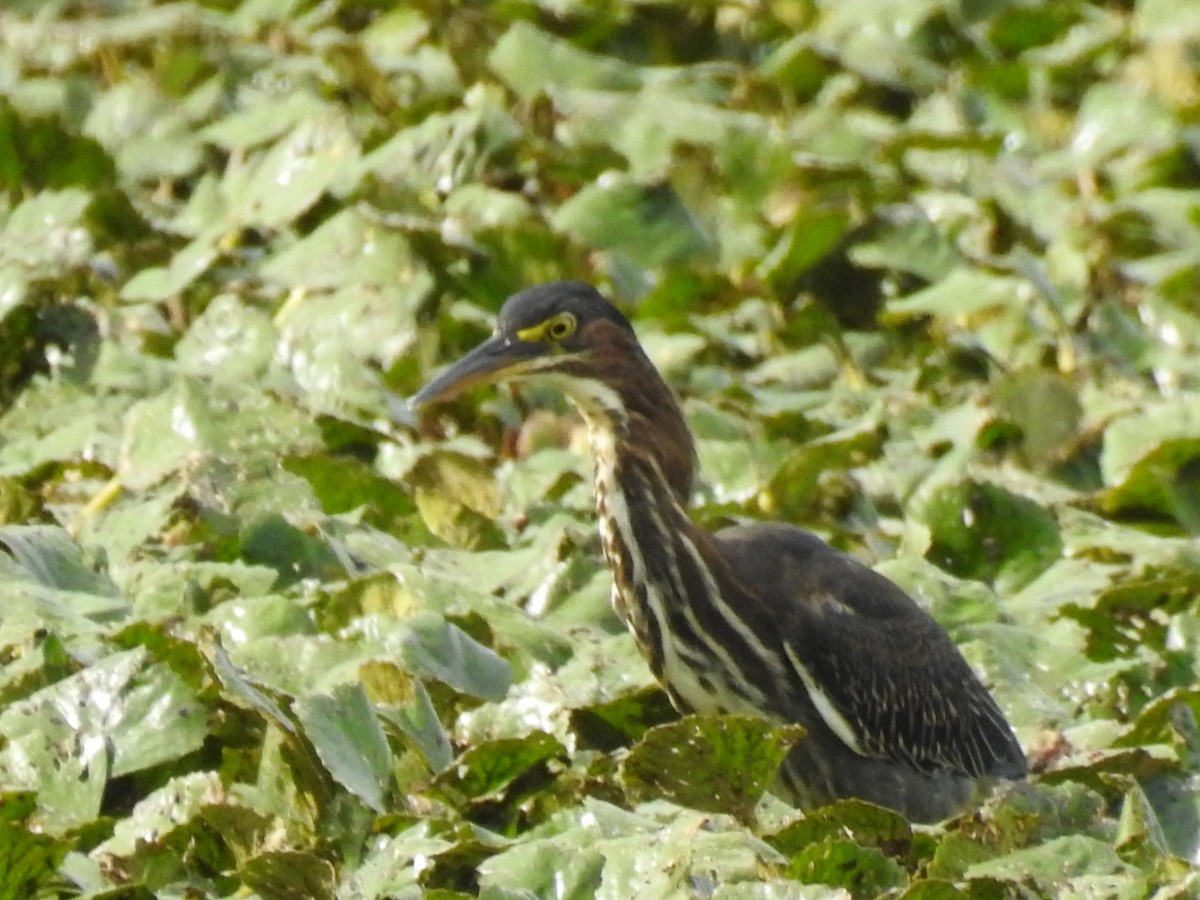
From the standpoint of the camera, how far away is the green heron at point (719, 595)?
6.09 m

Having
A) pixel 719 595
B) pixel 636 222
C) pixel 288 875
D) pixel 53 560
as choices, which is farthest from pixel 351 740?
pixel 636 222

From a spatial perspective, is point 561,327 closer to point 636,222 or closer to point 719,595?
point 719,595

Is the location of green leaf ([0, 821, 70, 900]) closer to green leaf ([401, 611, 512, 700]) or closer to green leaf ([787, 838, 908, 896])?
green leaf ([401, 611, 512, 700])

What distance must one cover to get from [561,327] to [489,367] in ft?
0.61

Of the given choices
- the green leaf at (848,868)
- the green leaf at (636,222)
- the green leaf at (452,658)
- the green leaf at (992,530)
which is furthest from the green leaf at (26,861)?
the green leaf at (636,222)

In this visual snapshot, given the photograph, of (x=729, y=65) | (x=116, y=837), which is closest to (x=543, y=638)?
(x=116, y=837)

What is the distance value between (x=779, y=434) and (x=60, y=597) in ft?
8.57

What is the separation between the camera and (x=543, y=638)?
611 centimetres

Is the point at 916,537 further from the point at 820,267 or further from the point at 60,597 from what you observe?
the point at 60,597

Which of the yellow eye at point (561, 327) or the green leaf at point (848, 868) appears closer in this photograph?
the green leaf at point (848, 868)

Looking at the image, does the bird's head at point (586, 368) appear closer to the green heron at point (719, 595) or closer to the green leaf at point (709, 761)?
the green heron at point (719, 595)

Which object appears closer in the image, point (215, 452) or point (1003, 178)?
point (215, 452)

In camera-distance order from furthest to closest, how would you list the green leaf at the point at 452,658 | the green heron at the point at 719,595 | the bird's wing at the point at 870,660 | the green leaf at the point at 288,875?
the bird's wing at the point at 870,660
the green heron at the point at 719,595
the green leaf at the point at 452,658
the green leaf at the point at 288,875

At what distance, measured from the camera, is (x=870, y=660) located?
6289mm
